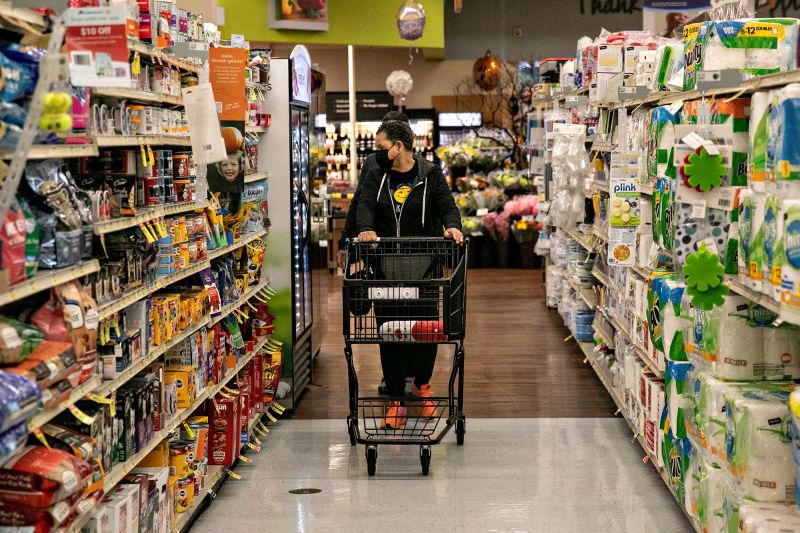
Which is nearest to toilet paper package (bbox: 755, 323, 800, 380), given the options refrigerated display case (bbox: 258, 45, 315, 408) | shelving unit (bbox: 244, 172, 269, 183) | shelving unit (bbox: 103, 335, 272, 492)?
shelving unit (bbox: 103, 335, 272, 492)

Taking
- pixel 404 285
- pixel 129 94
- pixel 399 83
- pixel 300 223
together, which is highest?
pixel 399 83

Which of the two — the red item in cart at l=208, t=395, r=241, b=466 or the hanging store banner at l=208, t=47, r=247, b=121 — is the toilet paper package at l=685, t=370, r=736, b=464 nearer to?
the red item in cart at l=208, t=395, r=241, b=466

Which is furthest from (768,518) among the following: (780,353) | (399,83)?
(399,83)

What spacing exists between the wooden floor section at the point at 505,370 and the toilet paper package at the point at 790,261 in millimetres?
3890

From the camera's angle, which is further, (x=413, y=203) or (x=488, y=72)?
(x=488, y=72)

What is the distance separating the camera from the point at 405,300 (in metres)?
5.28

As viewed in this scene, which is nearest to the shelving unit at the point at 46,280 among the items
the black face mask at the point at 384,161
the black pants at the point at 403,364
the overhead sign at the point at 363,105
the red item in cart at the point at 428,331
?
the red item in cart at the point at 428,331

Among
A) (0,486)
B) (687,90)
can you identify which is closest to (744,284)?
(687,90)

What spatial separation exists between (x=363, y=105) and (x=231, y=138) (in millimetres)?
13450

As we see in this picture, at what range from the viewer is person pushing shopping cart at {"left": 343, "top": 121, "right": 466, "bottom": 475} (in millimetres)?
5293

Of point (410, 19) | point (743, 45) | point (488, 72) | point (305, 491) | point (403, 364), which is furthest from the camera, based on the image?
point (488, 72)

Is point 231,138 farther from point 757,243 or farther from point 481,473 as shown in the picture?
point 757,243

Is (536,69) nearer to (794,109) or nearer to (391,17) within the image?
(391,17)

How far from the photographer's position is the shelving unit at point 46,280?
2619 millimetres
